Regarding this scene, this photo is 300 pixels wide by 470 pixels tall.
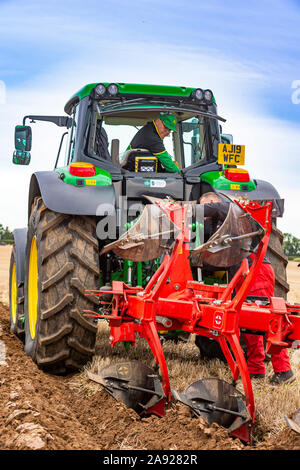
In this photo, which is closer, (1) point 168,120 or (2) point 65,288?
(2) point 65,288

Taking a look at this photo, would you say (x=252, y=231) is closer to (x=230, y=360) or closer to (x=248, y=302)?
(x=248, y=302)

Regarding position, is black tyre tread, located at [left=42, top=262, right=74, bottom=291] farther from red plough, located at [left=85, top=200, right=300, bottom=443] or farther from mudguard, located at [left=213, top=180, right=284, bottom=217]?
mudguard, located at [left=213, top=180, right=284, bottom=217]

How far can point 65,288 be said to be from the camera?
4555 millimetres

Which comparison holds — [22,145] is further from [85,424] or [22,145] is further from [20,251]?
[85,424]

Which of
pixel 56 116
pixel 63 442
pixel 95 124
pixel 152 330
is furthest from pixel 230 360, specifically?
pixel 56 116

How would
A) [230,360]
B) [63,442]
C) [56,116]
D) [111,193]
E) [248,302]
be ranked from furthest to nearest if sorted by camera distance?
[56,116] → [111,193] → [248,302] → [230,360] → [63,442]

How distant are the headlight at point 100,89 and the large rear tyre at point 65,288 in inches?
48.6

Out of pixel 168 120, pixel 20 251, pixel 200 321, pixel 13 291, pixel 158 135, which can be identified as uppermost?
pixel 168 120

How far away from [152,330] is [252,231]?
84 centimetres

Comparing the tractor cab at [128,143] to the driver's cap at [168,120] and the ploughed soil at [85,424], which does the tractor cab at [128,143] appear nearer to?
the driver's cap at [168,120]

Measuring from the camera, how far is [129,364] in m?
3.98

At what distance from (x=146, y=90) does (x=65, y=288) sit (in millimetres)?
2027

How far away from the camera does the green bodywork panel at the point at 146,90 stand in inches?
212

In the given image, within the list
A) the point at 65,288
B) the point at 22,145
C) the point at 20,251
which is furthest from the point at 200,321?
the point at 22,145
